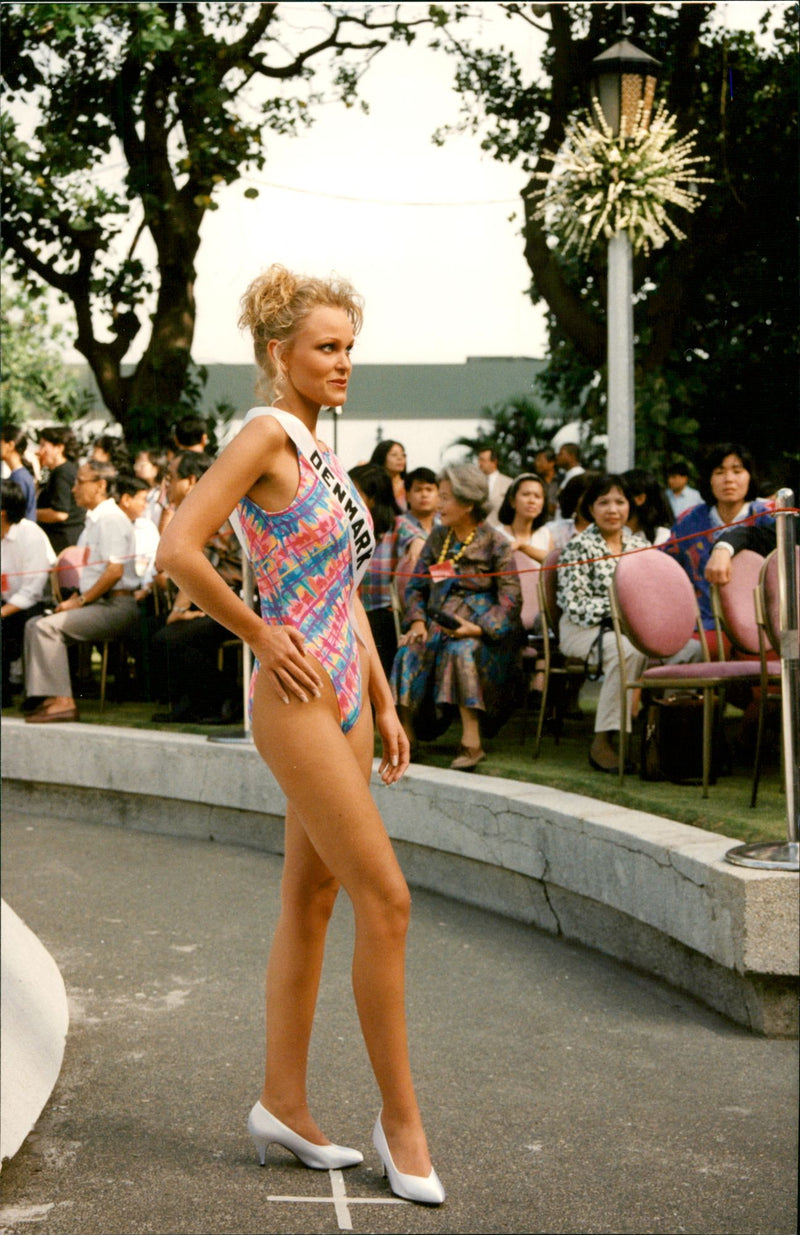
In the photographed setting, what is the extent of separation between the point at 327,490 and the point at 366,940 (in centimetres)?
92

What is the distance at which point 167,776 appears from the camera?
27.2ft

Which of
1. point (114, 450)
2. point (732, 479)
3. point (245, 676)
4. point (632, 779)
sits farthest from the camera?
point (114, 450)

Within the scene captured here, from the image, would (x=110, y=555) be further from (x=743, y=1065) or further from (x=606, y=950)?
(x=743, y=1065)

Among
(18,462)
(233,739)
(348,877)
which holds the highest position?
(18,462)

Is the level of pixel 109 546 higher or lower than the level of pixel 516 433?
lower

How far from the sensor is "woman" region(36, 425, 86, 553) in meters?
11.7

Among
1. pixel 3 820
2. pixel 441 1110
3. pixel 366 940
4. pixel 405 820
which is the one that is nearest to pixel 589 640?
pixel 405 820

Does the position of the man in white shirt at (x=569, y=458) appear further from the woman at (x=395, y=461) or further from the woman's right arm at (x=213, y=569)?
the woman's right arm at (x=213, y=569)

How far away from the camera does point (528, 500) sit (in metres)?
9.21

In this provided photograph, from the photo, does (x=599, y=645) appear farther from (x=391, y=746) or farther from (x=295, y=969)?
(x=295, y=969)

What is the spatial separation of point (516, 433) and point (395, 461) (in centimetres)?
792

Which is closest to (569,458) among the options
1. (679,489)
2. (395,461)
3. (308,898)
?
(679,489)

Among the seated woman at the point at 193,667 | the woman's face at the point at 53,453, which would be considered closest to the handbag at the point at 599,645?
the seated woman at the point at 193,667

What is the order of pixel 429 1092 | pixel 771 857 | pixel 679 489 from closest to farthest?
pixel 429 1092 → pixel 771 857 → pixel 679 489
